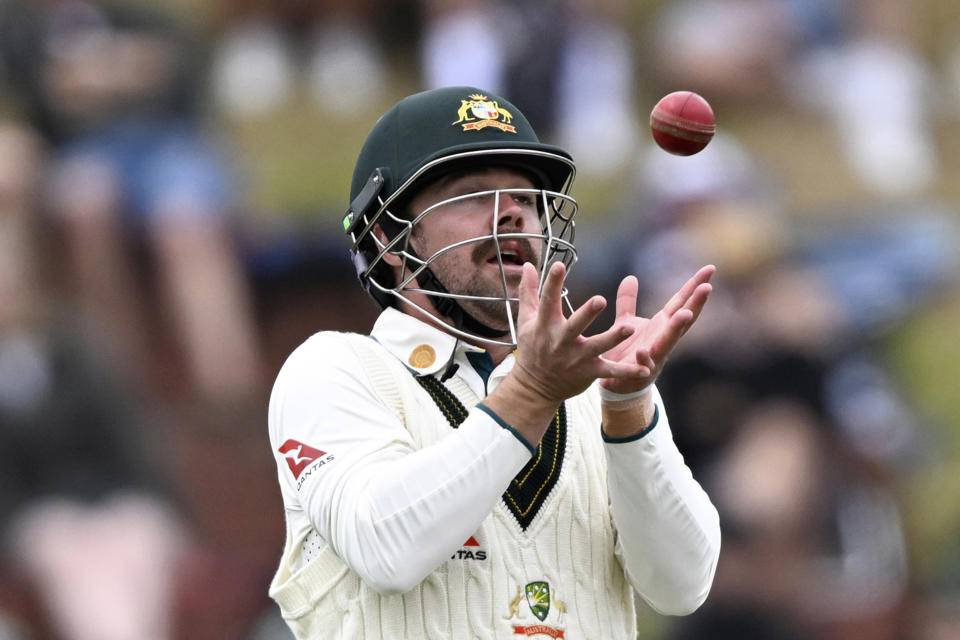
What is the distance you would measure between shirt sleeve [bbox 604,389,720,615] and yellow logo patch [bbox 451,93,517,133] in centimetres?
61

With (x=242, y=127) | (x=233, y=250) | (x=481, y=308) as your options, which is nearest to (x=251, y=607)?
(x=233, y=250)

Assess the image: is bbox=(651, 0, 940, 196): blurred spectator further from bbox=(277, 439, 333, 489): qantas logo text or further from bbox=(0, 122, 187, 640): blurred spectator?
bbox=(277, 439, 333, 489): qantas logo text

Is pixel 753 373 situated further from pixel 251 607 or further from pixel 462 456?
pixel 462 456

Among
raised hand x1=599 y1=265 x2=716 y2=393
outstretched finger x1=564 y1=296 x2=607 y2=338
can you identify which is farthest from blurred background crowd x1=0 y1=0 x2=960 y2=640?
outstretched finger x1=564 y1=296 x2=607 y2=338

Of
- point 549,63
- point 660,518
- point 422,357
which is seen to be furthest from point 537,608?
point 549,63

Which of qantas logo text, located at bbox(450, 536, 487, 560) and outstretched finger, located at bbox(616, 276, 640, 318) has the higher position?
outstretched finger, located at bbox(616, 276, 640, 318)

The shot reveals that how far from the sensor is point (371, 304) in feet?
25.3

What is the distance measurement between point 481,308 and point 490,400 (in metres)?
0.41

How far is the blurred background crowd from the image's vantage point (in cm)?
721

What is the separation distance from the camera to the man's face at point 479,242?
105 inches

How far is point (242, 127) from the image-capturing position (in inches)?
324

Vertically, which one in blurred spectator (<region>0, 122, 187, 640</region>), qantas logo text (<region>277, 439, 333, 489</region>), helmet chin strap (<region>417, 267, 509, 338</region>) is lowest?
blurred spectator (<region>0, 122, 187, 640</region>)

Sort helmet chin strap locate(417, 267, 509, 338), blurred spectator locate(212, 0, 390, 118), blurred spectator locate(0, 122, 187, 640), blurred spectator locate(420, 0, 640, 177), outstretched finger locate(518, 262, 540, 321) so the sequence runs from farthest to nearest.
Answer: blurred spectator locate(212, 0, 390, 118), blurred spectator locate(420, 0, 640, 177), blurred spectator locate(0, 122, 187, 640), helmet chin strap locate(417, 267, 509, 338), outstretched finger locate(518, 262, 540, 321)

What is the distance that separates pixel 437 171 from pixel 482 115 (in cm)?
14
